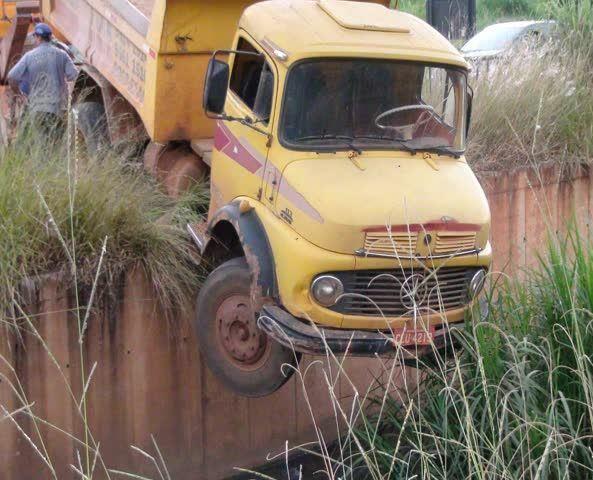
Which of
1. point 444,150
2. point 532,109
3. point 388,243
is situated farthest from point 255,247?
point 532,109

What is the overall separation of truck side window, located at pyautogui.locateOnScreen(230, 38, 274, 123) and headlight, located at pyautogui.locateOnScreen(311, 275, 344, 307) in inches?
51.3

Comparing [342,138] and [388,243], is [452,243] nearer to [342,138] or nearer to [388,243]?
[388,243]

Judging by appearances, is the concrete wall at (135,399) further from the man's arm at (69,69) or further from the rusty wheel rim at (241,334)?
the man's arm at (69,69)

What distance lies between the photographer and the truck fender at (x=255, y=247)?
21.9ft

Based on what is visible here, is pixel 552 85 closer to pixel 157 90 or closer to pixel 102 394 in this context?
pixel 157 90

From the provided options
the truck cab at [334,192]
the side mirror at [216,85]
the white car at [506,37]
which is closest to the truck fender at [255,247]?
the truck cab at [334,192]

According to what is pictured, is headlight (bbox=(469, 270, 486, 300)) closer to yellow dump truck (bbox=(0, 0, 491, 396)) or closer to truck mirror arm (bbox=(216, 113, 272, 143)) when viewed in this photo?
yellow dump truck (bbox=(0, 0, 491, 396))

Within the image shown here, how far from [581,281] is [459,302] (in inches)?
39.2

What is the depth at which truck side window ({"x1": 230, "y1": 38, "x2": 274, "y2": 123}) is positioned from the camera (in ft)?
23.7

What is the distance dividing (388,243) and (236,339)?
127 centimetres

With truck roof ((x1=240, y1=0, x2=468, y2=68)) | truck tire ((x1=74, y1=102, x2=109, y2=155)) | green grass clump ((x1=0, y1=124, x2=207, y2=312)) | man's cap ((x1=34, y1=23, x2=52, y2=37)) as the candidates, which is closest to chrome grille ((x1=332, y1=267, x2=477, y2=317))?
truck roof ((x1=240, y1=0, x2=468, y2=68))

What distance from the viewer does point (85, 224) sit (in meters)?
7.55

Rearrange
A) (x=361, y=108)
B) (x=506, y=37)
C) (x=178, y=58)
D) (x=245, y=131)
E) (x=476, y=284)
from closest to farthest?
(x=476, y=284), (x=361, y=108), (x=245, y=131), (x=178, y=58), (x=506, y=37)

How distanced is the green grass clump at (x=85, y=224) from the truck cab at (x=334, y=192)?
358 millimetres
